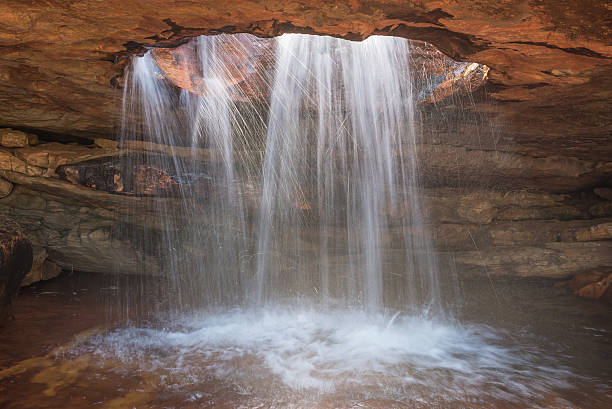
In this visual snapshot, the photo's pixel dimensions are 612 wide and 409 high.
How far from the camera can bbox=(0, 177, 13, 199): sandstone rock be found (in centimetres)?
794

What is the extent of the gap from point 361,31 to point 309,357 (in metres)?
4.09

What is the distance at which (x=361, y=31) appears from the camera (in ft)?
11.8

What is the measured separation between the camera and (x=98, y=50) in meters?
4.25

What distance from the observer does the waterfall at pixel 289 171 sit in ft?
19.5

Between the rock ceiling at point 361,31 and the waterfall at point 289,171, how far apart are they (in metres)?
1.31

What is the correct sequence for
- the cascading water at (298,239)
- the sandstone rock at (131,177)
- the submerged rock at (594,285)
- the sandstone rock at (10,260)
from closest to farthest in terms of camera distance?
the cascading water at (298,239)
the sandstone rock at (10,260)
the sandstone rock at (131,177)
the submerged rock at (594,285)

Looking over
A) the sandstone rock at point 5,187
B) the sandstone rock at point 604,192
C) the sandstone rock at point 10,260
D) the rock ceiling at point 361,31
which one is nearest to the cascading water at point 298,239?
the rock ceiling at point 361,31

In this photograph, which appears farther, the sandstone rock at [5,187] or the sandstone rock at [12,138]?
the sandstone rock at [5,187]

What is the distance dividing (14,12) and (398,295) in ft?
26.1

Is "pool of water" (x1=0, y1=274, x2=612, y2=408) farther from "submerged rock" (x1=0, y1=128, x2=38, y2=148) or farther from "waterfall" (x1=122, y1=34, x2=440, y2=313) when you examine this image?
"submerged rock" (x1=0, y1=128, x2=38, y2=148)

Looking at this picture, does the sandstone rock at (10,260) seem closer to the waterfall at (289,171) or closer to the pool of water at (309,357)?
the pool of water at (309,357)

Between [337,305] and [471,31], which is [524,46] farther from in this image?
[337,305]

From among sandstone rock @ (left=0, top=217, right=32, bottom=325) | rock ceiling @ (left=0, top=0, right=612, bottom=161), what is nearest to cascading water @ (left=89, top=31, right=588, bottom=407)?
rock ceiling @ (left=0, top=0, right=612, bottom=161)

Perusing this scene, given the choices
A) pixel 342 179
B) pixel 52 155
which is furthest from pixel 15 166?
pixel 342 179
